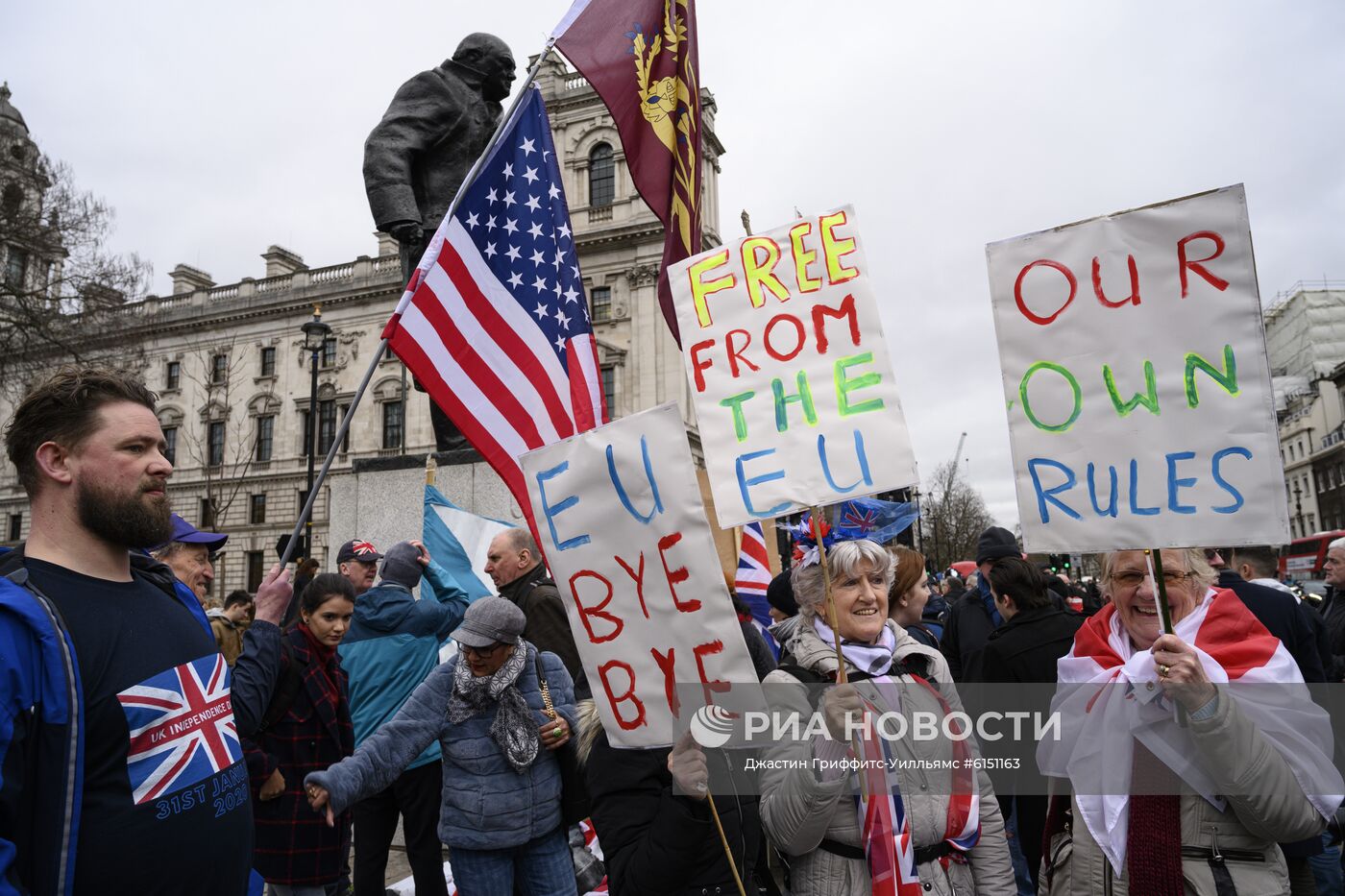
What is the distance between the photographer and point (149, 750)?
192 cm

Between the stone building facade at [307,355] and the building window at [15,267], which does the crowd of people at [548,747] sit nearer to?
the building window at [15,267]

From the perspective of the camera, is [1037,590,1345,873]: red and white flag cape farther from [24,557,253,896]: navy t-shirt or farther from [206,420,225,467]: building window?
[206,420,225,467]: building window

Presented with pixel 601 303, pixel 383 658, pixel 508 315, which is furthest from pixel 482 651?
pixel 601 303

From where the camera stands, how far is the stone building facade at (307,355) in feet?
123

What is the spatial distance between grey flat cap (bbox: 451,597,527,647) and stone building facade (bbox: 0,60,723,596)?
32175 millimetres

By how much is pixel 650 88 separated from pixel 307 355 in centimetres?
4354

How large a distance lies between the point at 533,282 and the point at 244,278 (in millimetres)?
47725

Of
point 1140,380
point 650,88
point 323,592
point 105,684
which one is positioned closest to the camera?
point 105,684

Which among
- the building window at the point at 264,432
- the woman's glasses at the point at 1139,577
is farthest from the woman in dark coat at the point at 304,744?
the building window at the point at 264,432

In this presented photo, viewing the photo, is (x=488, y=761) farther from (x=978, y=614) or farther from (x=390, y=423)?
(x=390, y=423)

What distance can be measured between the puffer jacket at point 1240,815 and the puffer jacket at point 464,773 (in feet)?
6.60

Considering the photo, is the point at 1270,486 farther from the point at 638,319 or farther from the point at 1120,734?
the point at 638,319

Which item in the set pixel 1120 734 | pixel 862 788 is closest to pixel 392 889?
pixel 862 788

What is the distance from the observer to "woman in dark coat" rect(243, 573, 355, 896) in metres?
3.72
